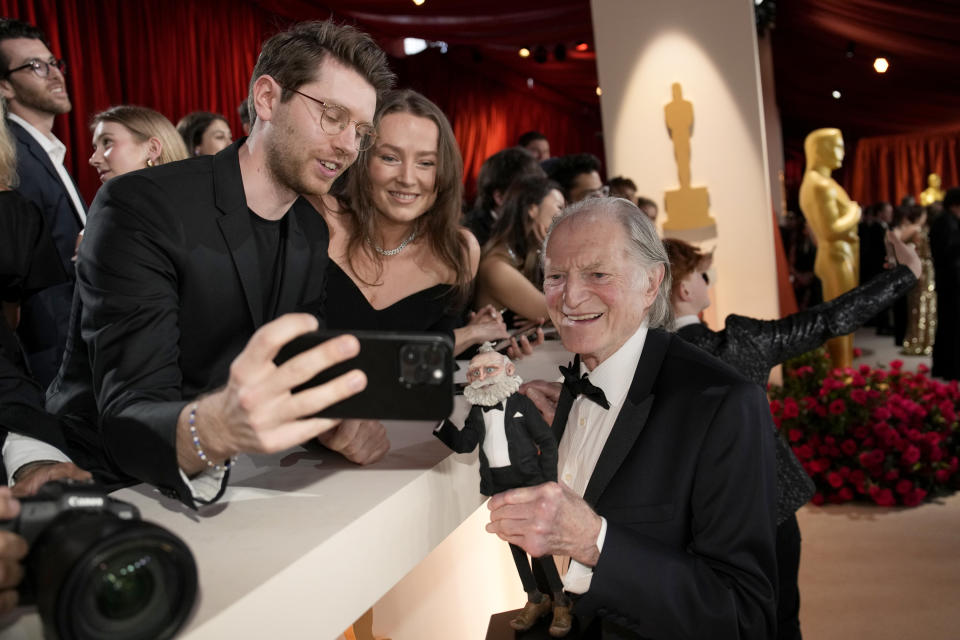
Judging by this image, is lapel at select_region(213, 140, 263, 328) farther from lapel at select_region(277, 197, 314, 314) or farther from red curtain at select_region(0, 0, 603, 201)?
red curtain at select_region(0, 0, 603, 201)

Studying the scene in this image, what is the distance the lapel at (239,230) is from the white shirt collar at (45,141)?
6.16 ft

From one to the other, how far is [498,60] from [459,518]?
10.9 meters

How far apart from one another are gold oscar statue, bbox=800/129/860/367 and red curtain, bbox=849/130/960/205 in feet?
46.5

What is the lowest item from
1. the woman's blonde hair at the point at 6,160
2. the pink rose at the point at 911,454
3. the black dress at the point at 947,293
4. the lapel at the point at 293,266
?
the pink rose at the point at 911,454

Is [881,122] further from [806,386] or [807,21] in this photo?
[806,386]

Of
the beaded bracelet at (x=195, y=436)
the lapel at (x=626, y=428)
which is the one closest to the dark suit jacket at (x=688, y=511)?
the lapel at (x=626, y=428)

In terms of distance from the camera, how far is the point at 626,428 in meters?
1.57

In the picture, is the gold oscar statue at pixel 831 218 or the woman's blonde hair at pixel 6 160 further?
the gold oscar statue at pixel 831 218

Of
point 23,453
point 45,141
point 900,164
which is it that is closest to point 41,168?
point 45,141

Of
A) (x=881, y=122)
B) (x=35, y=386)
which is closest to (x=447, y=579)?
(x=35, y=386)

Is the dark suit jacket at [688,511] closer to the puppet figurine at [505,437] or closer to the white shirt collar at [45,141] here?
the puppet figurine at [505,437]

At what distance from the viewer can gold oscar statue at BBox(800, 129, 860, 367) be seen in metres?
7.24

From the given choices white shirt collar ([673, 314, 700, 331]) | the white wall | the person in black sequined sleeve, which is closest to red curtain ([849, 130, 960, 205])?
the white wall

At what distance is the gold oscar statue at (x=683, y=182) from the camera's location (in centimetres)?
570
